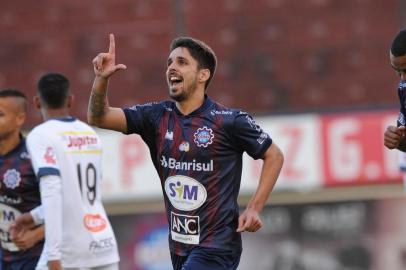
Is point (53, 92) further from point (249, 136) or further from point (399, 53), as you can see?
point (399, 53)

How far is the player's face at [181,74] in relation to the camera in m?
5.70

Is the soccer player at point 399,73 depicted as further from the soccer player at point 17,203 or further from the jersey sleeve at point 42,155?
the soccer player at point 17,203

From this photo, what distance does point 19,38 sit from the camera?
14.3 metres

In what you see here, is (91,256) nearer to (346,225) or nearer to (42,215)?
(42,215)

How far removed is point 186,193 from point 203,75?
0.72m

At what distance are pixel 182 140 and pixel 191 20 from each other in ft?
26.9

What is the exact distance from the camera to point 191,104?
5.76m

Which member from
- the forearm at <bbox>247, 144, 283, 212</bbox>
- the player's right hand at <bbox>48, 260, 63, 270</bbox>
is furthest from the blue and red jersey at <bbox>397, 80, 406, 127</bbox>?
the player's right hand at <bbox>48, 260, 63, 270</bbox>

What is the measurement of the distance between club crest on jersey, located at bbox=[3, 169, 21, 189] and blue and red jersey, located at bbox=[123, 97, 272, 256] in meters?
1.29

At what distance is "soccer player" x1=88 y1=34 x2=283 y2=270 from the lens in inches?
218

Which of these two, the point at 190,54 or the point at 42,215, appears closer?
the point at 190,54

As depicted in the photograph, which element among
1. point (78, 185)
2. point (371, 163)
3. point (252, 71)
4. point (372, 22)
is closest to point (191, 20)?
point (252, 71)

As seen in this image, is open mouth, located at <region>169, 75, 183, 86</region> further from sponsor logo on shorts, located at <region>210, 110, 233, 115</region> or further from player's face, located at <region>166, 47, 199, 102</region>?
sponsor logo on shorts, located at <region>210, 110, 233, 115</region>

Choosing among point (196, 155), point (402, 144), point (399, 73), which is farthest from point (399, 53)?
point (196, 155)
